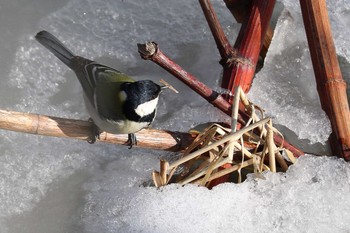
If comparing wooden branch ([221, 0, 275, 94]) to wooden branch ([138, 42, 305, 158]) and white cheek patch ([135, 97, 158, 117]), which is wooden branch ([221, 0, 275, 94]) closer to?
wooden branch ([138, 42, 305, 158])

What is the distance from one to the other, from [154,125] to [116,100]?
0.36 m

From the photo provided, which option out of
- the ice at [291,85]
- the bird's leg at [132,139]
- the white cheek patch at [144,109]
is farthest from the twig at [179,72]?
the ice at [291,85]

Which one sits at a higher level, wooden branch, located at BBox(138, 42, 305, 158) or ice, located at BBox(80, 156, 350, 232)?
wooden branch, located at BBox(138, 42, 305, 158)

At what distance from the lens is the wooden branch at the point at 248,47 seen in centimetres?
205

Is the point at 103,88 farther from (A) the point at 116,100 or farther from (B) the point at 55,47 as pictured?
(B) the point at 55,47

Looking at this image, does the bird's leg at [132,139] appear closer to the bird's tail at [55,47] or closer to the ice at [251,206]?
the ice at [251,206]

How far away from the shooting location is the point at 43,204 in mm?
2074

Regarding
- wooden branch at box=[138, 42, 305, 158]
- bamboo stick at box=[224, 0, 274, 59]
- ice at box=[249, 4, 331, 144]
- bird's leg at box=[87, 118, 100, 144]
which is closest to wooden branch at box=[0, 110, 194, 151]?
bird's leg at box=[87, 118, 100, 144]

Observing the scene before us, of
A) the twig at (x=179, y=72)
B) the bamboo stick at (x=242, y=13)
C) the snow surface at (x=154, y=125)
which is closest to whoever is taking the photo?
the twig at (x=179, y=72)

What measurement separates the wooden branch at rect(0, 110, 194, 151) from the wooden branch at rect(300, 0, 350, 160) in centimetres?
45

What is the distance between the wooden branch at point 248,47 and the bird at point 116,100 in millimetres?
326

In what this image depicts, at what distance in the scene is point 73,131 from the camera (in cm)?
176

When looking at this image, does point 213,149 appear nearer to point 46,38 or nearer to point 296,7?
point 46,38

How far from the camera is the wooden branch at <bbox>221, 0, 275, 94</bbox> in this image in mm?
2047
